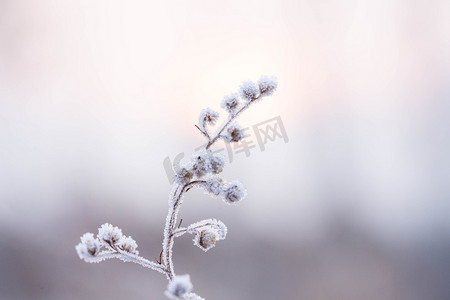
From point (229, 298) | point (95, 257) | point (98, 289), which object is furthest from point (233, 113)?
point (229, 298)

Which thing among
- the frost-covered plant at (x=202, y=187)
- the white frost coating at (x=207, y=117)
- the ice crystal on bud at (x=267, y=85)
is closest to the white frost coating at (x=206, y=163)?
the frost-covered plant at (x=202, y=187)

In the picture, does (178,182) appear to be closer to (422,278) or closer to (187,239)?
(187,239)

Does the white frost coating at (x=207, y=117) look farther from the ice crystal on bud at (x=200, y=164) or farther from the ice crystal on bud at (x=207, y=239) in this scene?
the ice crystal on bud at (x=207, y=239)

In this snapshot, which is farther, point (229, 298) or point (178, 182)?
point (229, 298)

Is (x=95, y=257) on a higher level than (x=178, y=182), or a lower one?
lower

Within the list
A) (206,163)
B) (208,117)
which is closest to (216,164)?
(206,163)

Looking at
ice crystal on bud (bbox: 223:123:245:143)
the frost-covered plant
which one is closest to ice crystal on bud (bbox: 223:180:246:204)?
the frost-covered plant

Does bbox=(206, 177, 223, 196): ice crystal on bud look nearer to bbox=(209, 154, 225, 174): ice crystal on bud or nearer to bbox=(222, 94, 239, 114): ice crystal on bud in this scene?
bbox=(209, 154, 225, 174): ice crystal on bud
